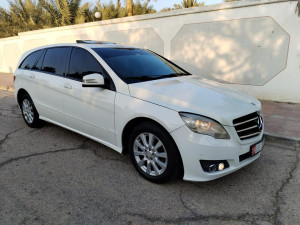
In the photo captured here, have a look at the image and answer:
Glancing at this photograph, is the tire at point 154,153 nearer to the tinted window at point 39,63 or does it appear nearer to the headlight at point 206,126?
the headlight at point 206,126

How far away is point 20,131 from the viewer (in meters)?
5.03

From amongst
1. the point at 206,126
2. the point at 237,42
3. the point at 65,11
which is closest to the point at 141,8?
the point at 65,11

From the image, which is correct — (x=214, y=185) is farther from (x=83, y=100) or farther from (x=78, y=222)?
(x=83, y=100)

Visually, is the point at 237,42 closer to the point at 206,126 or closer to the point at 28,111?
the point at 206,126

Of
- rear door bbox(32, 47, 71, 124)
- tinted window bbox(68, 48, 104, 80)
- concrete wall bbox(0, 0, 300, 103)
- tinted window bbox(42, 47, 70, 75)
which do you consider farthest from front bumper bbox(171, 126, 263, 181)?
concrete wall bbox(0, 0, 300, 103)

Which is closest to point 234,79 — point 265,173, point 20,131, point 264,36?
point 264,36

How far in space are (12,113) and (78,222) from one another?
505 cm

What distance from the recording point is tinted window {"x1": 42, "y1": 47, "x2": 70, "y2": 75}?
4203mm

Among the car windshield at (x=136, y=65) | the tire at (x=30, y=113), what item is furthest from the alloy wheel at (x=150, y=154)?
the tire at (x=30, y=113)

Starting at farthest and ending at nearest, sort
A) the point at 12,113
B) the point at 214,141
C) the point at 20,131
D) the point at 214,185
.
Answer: the point at 12,113
the point at 20,131
the point at 214,185
the point at 214,141

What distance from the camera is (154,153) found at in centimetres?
301

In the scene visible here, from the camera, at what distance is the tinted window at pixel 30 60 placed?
195 inches

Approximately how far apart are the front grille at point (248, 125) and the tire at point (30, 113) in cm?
383

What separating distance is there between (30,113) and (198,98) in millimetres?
3666
